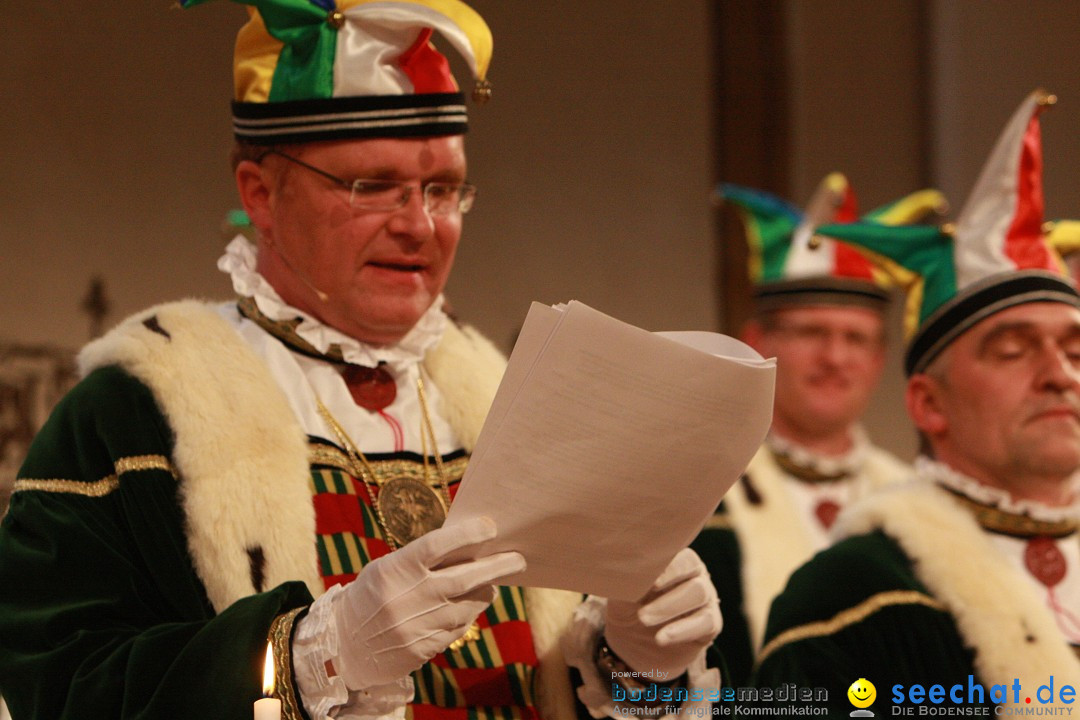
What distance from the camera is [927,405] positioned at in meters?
2.95

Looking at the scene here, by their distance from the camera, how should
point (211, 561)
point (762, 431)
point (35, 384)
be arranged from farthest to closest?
point (35, 384)
point (211, 561)
point (762, 431)

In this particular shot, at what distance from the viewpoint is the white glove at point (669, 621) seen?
1.94 meters

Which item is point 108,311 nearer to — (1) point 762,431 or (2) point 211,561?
(2) point 211,561

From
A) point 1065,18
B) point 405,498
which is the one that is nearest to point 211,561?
point 405,498

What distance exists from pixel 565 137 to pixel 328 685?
2.77 metres

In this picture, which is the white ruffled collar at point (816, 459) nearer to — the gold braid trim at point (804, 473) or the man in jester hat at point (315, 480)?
the gold braid trim at point (804, 473)

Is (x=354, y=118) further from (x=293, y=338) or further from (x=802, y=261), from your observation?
(x=802, y=261)

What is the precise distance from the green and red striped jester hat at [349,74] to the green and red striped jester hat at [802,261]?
214 cm

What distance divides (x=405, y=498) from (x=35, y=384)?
1519 mm

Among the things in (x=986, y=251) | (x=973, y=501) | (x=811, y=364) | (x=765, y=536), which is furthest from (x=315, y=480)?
(x=811, y=364)

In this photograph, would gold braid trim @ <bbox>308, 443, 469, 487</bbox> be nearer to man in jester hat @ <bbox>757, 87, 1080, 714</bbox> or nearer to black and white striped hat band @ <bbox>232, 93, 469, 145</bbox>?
black and white striped hat band @ <bbox>232, 93, 469, 145</bbox>

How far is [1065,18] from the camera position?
214 inches

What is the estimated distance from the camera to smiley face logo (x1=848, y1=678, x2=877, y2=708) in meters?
2.49

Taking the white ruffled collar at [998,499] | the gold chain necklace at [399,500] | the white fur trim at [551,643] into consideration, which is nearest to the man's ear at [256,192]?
the gold chain necklace at [399,500]
